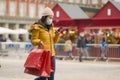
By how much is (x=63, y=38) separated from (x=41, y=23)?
24.8m

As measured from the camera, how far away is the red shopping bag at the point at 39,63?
874 cm

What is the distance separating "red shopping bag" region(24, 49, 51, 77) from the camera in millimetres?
8742

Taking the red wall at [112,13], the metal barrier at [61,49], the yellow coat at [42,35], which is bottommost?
the metal barrier at [61,49]

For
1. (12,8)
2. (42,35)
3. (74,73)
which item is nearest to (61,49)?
(74,73)

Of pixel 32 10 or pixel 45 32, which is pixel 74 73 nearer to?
pixel 45 32

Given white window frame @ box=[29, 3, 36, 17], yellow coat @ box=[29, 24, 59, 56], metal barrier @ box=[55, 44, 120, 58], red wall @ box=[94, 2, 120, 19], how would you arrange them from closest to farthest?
yellow coat @ box=[29, 24, 59, 56]
metal barrier @ box=[55, 44, 120, 58]
red wall @ box=[94, 2, 120, 19]
white window frame @ box=[29, 3, 36, 17]

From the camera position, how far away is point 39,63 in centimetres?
877

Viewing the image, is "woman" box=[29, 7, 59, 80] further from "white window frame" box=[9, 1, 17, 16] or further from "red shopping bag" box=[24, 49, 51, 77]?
"white window frame" box=[9, 1, 17, 16]

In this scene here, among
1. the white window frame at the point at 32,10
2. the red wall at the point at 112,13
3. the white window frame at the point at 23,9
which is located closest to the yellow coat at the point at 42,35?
the red wall at the point at 112,13

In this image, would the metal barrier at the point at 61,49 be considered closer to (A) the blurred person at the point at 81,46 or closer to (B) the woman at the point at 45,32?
(A) the blurred person at the point at 81,46

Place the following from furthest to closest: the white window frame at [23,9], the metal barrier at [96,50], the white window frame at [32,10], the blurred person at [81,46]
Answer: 1. the white window frame at [32,10]
2. the white window frame at [23,9]
3. the blurred person at [81,46]
4. the metal barrier at [96,50]

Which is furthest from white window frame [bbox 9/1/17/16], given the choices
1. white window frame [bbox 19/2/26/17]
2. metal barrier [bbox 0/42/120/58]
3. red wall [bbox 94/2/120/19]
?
metal barrier [bbox 0/42/120/58]

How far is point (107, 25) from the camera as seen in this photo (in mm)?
34438

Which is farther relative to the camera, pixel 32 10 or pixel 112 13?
pixel 32 10
